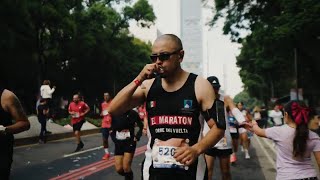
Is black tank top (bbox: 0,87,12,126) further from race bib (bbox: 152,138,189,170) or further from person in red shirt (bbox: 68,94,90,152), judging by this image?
person in red shirt (bbox: 68,94,90,152)

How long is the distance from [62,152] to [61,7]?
2018cm

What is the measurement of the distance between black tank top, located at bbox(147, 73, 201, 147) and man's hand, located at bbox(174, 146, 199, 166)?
6.1 inches

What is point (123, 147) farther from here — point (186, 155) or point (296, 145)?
point (186, 155)

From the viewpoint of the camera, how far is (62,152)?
581 inches

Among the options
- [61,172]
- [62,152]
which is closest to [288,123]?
[61,172]

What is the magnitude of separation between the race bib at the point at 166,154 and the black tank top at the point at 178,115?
5cm

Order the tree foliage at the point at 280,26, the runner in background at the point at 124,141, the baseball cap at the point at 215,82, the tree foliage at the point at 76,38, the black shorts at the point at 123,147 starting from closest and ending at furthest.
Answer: the baseball cap at the point at 215,82 < the runner in background at the point at 124,141 < the black shorts at the point at 123,147 < the tree foliage at the point at 280,26 < the tree foliage at the point at 76,38

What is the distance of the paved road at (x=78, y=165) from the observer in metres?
10.4

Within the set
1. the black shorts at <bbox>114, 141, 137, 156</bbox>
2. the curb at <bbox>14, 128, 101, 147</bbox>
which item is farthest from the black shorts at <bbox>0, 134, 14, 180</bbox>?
the curb at <bbox>14, 128, 101, 147</bbox>

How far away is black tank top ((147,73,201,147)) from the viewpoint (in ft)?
11.2

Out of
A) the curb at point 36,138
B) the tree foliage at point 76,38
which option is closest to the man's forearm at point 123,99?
the curb at point 36,138

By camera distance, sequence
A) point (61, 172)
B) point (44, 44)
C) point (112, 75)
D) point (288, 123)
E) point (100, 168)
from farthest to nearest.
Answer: point (112, 75) → point (44, 44) → point (100, 168) → point (61, 172) → point (288, 123)

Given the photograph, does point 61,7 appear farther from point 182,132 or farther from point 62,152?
point 182,132

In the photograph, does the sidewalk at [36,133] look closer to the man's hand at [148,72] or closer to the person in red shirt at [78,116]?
the person in red shirt at [78,116]
